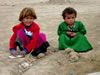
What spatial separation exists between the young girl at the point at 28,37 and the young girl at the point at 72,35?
36cm

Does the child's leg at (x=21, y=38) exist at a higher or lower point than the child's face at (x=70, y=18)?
lower

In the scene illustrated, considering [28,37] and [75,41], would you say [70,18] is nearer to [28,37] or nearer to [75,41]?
[75,41]

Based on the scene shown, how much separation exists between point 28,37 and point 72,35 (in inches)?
30.6

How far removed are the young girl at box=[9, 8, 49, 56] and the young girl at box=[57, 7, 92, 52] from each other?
0.36 meters

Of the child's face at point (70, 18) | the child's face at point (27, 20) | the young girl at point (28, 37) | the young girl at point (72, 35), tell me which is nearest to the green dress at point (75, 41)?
the young girl at point (72, 35)

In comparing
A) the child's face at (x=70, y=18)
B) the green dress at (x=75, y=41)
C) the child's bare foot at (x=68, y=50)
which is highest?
the child's face at (x=70, y=18)

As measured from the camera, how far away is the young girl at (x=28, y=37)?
3.31m

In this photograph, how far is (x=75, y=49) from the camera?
3424 millimetres

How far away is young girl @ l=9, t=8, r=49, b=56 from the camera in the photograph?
3307 mm

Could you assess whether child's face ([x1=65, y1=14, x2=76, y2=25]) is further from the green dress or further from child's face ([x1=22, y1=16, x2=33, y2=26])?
child's face ([x1=22, y1=16, x2=33, y2=26])

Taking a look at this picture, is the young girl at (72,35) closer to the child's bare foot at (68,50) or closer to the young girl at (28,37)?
the child's bare foot at (68,50)

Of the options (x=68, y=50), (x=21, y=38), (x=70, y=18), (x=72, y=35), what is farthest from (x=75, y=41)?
(x=21, y=38)

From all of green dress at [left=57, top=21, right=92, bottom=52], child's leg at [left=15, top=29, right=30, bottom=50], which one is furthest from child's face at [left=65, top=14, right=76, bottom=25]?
child's leg at [left=15, top=29, right=30, bottom=50]

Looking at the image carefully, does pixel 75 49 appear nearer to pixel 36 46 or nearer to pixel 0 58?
pixel 36 46
